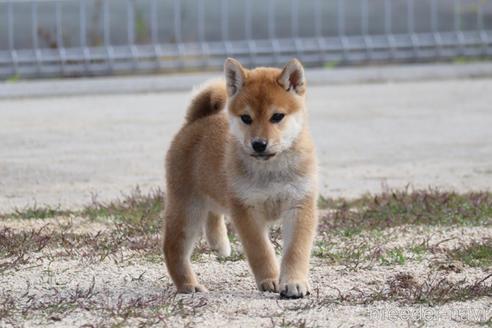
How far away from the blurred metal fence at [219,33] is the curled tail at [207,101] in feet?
29.5

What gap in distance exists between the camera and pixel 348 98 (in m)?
15.3

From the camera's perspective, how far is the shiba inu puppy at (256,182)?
6.66 metres

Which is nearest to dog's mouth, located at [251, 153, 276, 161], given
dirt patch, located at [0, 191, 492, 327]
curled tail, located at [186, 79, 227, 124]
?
dirt patch, located at [0, 191, 492, 327]

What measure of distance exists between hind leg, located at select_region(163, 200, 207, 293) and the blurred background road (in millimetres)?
2634

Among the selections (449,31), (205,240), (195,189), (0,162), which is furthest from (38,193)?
(449,31)

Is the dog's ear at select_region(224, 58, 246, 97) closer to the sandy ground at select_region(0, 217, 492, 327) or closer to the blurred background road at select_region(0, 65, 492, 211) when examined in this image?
the sandy ground at select_region(0, 217, 492, 327)

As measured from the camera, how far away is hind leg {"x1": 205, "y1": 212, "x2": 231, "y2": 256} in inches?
300

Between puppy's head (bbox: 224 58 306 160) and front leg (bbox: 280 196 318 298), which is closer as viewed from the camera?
front leg (bbox: 280 196 318 298)

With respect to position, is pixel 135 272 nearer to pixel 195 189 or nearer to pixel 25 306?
pixel 195 189

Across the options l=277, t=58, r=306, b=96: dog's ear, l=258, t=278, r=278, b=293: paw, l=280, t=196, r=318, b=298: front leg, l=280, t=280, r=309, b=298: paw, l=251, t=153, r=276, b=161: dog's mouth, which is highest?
l=277, t=58, r=306, b=96: dog's ear

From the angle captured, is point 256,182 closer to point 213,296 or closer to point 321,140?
point 213,296

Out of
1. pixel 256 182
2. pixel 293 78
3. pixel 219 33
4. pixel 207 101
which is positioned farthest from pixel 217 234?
pixel 219 33

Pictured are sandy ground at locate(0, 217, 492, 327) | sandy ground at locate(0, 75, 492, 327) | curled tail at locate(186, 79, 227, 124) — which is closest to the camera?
sandy ground at locate(0, 217, 492, 327)

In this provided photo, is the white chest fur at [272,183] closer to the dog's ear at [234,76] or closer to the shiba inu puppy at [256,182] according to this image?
the shiba inu puppy at [256,182]
